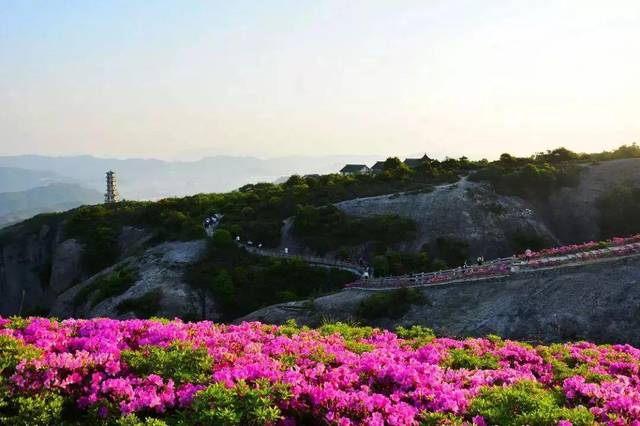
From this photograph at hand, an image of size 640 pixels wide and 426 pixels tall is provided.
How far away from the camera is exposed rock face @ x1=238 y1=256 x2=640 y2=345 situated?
28250mm

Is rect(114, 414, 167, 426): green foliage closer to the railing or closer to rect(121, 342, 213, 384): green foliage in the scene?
rect(121, 342, 213, 384): green foliage

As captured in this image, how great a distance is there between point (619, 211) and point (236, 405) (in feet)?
227

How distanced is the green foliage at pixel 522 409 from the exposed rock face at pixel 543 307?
18.5 metres

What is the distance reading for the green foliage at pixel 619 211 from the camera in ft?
211

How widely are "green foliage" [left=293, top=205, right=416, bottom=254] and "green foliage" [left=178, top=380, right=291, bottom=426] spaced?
165ft

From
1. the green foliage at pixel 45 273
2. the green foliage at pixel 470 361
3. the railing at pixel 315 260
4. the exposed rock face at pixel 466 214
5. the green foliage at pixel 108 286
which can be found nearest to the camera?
the green foliage at pixel 470 361

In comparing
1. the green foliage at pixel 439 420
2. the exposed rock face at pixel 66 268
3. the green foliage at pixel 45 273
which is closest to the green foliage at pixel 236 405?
the green foliage at pixel 439 420

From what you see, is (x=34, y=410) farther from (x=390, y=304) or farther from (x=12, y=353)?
(x=390, y=304)

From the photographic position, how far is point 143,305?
159ft

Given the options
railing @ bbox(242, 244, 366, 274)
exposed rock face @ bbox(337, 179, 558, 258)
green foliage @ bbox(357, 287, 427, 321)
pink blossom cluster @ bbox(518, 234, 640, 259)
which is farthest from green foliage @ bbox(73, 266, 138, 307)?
pink blossom cluster @ bbox(518, 234, 640, 259)

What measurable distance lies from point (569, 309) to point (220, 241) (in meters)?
41.9

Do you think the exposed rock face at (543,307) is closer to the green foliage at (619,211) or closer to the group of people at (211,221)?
the group of people at (211,221)

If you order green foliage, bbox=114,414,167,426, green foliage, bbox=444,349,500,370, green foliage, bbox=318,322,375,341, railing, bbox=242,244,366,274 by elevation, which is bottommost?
railing, bbox=242,244,366,274

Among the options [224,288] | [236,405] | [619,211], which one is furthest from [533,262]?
[619,211]
